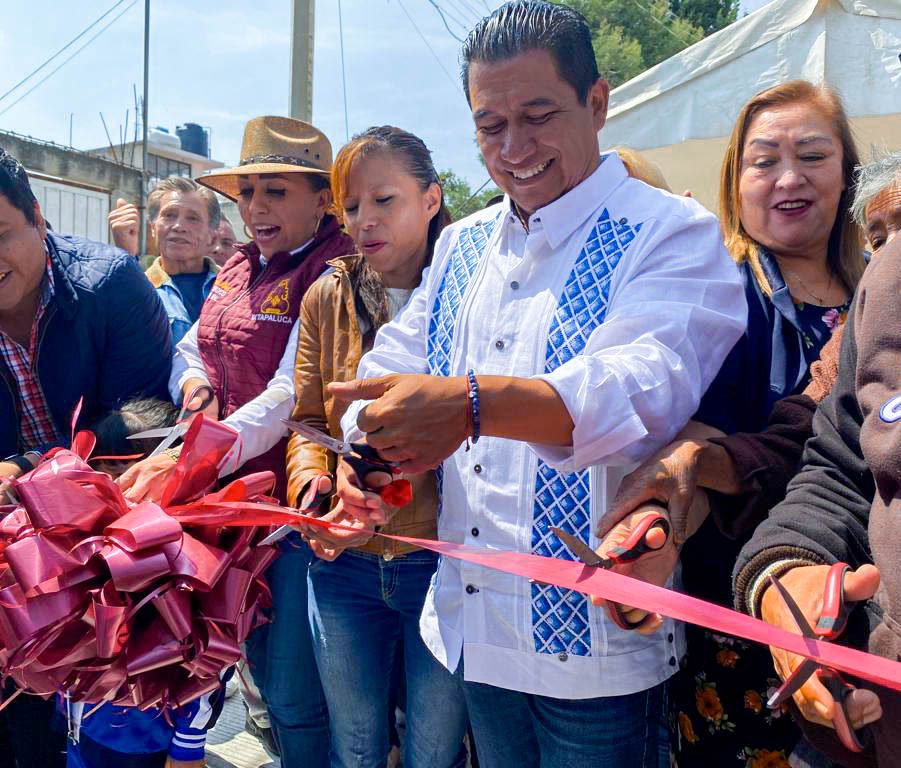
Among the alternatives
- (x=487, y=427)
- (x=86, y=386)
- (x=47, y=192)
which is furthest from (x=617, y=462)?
(x=47, y=192)

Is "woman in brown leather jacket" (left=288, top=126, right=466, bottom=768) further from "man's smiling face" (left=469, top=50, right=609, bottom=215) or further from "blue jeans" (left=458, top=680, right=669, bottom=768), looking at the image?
"man's smiling face" (left=469, top=50, right=609, bottom=215)

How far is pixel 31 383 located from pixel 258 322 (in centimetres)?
73

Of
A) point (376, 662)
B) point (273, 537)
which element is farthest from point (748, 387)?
point (376, 662)

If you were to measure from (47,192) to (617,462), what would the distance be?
10613 mm

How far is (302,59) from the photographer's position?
6.66 meters

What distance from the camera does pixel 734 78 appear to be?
4734 mm

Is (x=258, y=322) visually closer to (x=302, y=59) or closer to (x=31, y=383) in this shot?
(x=31, y=383)

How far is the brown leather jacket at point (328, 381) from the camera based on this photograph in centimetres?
208

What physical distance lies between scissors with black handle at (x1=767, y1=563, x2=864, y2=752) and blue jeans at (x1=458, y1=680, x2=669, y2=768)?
0.62 m

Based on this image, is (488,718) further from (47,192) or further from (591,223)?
(47,192)

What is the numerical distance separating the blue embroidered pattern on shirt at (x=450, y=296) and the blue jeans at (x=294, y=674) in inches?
32.0

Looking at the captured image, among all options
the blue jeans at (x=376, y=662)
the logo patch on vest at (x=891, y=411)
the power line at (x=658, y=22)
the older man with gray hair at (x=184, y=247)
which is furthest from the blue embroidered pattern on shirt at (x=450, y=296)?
the power line at (x=658, y=22)

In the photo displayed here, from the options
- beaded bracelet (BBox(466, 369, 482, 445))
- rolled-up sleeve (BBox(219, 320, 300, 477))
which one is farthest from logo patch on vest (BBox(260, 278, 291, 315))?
beaded bracelet (BBox(466, 369, 482, 445))

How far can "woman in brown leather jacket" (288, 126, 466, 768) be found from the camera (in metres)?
2.10
